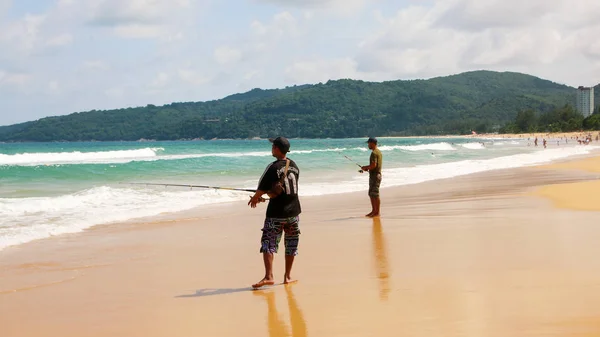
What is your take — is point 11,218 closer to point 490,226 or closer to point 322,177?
point 490,226

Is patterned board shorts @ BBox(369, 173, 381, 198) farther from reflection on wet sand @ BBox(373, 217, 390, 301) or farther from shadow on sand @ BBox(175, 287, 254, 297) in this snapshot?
shadow on sand @ BBox(175, 287, 254, 297)

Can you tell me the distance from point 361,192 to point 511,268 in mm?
11670

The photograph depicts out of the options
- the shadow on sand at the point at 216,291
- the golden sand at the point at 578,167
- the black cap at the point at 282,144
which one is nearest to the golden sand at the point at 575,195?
the black cap at the point at 282,144

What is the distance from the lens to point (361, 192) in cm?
1847

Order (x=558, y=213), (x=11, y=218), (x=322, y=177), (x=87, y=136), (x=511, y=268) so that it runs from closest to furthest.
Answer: (x=511, y=268)
(x=558, y=213)
(x=11, y=218)
(x=322, y=177)
(x=87, y=136)

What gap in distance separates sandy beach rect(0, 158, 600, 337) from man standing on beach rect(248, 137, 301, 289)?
11.5 inches

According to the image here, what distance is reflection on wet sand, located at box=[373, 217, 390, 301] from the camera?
6.14 m

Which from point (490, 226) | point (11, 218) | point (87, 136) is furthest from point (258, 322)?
point (87, 136)

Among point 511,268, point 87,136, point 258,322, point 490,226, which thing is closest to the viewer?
point 258,322

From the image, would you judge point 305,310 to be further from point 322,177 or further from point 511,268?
point 322,177

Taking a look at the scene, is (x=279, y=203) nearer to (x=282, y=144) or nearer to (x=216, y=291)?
(x=282, y=144)

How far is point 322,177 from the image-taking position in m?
25.8

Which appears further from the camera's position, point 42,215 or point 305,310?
point 42,215

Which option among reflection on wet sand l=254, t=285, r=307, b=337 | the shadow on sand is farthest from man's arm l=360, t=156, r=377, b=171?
reflection on wet sand l=254, t=285, r=307, b=337
